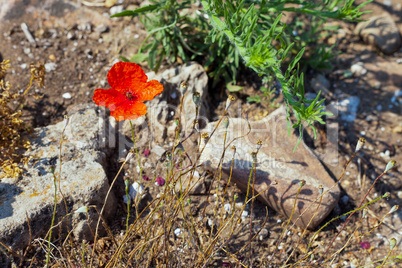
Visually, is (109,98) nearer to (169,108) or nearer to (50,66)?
(169,108)

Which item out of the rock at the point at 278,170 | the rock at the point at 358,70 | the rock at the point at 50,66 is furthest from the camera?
the rock at the point at 358,70

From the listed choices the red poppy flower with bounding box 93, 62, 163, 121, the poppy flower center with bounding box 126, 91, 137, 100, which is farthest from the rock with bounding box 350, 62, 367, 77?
the poppy flower center with bounding box 126, 91, 137, 100

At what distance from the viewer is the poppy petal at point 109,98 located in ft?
Answer: 7.10

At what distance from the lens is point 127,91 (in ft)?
7.61

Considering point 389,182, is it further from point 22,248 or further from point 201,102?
point 22,248

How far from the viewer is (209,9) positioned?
2.41m

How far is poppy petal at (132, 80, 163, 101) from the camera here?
2.28 metres

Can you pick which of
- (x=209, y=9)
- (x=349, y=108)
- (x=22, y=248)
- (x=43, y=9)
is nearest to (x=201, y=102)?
(x=209, y=9)

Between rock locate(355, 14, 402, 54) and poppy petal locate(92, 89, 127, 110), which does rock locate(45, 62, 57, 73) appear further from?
rock locate(355, 14, 402, 54)

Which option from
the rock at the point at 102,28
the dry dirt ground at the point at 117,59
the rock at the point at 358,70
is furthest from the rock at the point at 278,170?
the rock at the point at 102,28

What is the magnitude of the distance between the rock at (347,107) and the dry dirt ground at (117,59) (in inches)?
1.8

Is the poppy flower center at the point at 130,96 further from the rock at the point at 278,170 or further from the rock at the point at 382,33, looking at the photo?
the rock at the point at 382,33

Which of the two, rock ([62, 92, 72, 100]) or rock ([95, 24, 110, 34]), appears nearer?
rock ([62, 92, 72, 100])

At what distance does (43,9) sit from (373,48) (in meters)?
3.33
